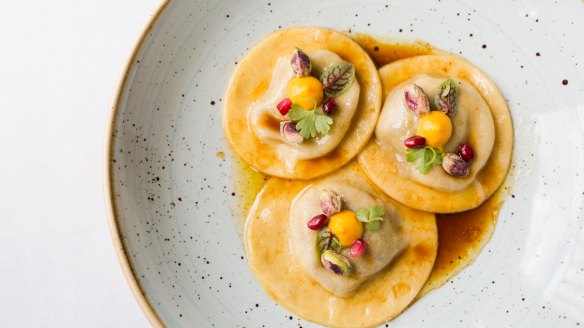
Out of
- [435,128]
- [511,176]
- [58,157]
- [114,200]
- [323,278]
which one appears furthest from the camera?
[58,157]

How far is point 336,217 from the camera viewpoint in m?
3.71

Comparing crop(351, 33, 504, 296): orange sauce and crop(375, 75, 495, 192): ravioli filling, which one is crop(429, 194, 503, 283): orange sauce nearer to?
crop(351, 33, 504, 296): orange sauce

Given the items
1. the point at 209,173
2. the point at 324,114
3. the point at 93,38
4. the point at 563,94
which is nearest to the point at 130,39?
the point at 93,38

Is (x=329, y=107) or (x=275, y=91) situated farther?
(x=275, y=91)

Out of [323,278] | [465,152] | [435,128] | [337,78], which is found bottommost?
[323,278]

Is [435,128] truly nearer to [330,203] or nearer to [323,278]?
[330,203]

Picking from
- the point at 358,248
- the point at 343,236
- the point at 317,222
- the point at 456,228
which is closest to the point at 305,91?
the point at 317,222

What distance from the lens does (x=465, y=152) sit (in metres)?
3.80

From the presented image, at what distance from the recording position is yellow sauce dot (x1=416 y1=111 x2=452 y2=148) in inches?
143

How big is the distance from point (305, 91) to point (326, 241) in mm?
1031

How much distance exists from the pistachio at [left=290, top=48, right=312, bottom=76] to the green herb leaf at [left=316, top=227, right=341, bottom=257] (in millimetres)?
1092

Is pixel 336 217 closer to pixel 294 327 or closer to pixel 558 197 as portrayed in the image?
pixel 294 327

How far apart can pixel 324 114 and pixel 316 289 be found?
127cm

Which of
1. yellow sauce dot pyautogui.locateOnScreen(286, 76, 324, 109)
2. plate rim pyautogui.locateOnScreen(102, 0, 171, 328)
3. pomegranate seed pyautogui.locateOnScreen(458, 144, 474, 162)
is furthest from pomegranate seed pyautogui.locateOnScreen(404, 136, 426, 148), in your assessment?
plate rim pyautogui.locateOnScreen(102, 0, 171, 328)
